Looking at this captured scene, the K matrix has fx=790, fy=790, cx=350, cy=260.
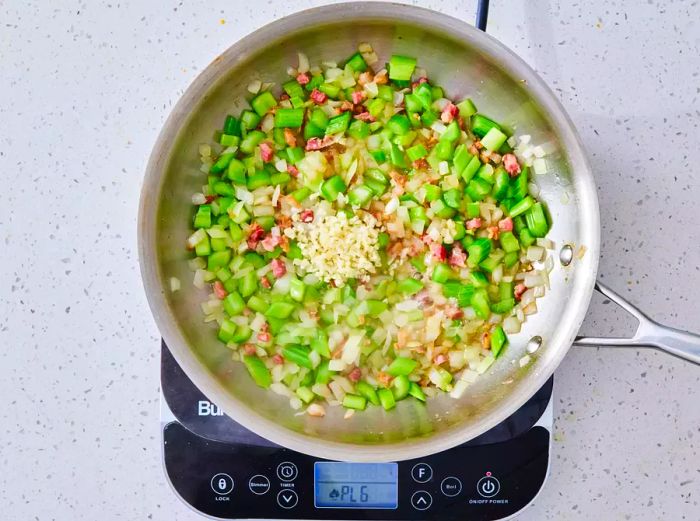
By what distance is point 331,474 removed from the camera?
112 centimetres

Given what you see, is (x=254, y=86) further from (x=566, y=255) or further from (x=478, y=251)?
(x=566, y=255)

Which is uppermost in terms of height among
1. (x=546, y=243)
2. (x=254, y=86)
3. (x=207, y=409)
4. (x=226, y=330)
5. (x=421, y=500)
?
(x=254, y=86)

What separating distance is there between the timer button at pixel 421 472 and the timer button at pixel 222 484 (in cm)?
26

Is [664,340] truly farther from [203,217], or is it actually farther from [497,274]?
[203,217]

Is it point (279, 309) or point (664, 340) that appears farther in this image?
point (279, 309)

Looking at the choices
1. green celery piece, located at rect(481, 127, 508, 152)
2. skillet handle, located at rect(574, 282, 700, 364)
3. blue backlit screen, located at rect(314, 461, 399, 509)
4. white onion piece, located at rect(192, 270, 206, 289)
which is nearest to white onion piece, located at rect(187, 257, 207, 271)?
white onion piece, located at rect(192, 270, 206, 289)

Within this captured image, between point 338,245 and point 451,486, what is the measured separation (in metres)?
0.37

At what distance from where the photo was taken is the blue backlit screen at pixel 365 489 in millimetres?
1116

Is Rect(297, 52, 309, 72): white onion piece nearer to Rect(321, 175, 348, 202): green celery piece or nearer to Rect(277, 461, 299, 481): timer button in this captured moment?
Rect(321, 175, 348, 202): green celery piece

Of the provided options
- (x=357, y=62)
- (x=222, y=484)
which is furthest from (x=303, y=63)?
(x=222, y=484)

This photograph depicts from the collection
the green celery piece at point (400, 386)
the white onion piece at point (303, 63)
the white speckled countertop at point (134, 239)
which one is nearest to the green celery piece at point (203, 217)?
the white speckled countertop at point (134, 239)

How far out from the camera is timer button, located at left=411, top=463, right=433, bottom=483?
3.65ft

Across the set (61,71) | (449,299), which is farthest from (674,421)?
(61,71)

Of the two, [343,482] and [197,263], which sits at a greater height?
[197,263]
